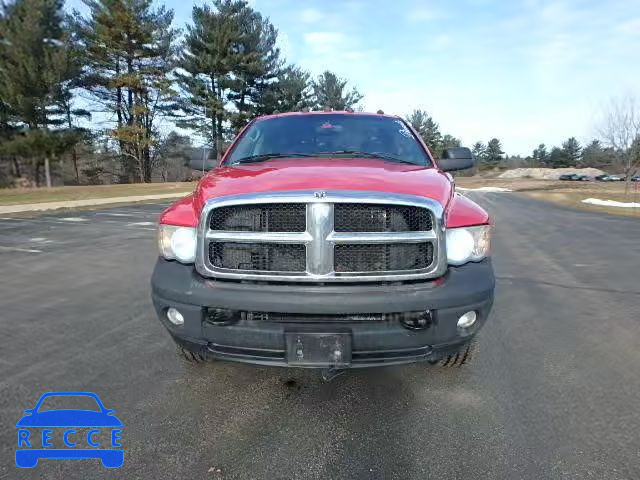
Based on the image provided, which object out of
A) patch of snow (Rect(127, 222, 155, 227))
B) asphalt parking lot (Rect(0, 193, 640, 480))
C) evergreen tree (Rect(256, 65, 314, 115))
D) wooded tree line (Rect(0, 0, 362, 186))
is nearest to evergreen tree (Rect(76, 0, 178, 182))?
wooded tree line (Rect(0, 0, 362, 186))

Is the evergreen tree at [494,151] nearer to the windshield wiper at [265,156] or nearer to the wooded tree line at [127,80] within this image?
the wooded tree line at [127,80]

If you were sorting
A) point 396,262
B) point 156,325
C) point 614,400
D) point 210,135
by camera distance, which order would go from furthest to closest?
point 210,135, point 156,325, point 614,400, point 396,262

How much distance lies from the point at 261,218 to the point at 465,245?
116cm

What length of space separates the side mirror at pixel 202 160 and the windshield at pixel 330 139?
1.62 ft

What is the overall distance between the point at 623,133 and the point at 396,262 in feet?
124

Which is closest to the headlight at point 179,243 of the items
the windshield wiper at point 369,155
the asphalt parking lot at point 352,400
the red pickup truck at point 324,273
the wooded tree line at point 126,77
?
the red pickup truck at point 324,273

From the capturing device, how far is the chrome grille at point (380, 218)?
92.9 inches

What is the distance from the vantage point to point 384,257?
2381 mm

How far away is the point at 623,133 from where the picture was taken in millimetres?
32125

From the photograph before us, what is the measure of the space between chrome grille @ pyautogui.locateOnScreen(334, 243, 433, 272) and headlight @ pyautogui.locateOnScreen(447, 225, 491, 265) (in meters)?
0.16

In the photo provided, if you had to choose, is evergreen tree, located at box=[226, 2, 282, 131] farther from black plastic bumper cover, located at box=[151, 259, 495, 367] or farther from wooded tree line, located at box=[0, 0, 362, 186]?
black plastic bumper cover, located at box=[151, 259, 495, 367]

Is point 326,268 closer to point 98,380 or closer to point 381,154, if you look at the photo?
point 381,154

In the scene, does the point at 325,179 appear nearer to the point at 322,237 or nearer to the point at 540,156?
the point at 322,237

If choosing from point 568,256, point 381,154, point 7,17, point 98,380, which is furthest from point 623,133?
point 7,17
